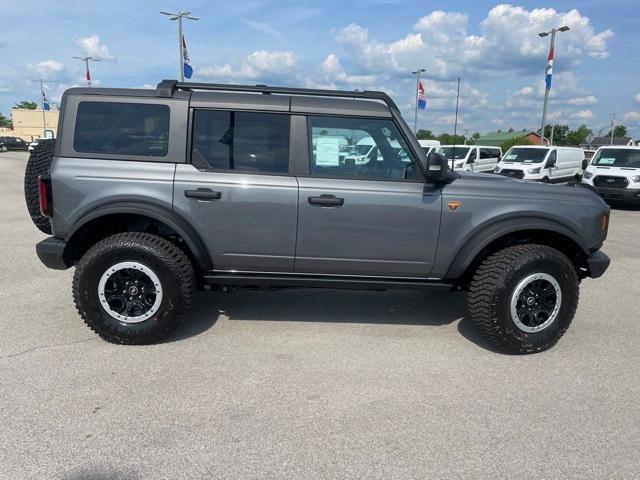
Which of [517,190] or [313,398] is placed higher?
[517,190]

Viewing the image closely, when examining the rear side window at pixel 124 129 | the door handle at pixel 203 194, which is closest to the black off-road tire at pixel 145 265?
the door handle at pixel 203 194

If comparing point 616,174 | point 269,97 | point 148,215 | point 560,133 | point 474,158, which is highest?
point 560,133

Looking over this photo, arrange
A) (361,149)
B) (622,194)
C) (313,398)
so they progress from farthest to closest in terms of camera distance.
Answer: (622,194) < (361,149) < (313,398)

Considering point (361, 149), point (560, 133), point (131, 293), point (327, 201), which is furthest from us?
point (560, 133)

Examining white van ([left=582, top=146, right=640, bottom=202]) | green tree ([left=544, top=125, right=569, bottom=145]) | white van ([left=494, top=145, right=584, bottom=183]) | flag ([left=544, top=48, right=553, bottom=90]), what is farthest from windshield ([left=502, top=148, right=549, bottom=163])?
green tree ([left=544, top=125, right=569, bottom=145])

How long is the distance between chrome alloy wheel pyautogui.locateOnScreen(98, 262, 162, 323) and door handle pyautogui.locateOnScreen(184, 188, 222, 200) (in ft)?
2.21

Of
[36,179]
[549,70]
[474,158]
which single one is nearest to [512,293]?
[36,179]

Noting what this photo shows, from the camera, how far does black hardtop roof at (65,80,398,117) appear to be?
3945mm

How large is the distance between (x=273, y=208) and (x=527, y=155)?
52.8ft

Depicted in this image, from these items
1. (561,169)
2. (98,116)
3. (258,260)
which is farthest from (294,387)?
(561,169)

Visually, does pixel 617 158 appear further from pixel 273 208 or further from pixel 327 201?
pixel 273 208

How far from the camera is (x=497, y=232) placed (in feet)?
13.0

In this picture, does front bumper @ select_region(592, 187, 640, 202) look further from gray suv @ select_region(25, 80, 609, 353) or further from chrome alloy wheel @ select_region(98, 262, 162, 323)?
chrome alloy wheel @ select_region(98, 262, 162, 323)

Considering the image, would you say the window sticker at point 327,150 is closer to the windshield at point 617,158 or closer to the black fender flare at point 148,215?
the black fender flare at point 148,215
